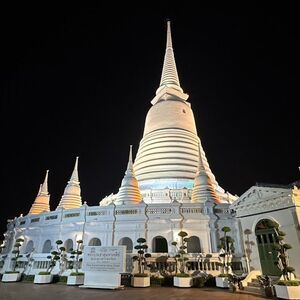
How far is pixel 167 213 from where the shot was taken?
85.1 ft

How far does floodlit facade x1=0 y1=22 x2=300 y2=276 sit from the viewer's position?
1700 cm

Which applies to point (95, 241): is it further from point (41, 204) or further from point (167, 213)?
point (41, 204)

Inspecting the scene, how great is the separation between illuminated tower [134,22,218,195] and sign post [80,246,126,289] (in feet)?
65.5

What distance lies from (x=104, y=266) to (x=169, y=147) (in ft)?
86.8

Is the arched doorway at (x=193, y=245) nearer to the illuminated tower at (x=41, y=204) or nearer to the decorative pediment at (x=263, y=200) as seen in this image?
the decorative pediment at (x=263, y=200)

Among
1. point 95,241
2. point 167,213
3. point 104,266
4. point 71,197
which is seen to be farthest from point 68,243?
point 104,266

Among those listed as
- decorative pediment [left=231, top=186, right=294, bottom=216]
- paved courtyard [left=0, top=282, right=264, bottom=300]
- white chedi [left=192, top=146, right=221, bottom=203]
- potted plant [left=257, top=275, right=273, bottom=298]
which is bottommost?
paved courtyard [left=0, top=282, right=264, bottom=300]

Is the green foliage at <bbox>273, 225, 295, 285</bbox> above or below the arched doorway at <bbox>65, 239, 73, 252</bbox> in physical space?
below

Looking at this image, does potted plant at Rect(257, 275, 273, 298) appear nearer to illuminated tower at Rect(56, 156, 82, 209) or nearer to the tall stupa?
the tall stupa

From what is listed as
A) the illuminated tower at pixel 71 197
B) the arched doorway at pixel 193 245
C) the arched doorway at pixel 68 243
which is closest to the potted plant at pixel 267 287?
the arched doorway at pixel 193 245

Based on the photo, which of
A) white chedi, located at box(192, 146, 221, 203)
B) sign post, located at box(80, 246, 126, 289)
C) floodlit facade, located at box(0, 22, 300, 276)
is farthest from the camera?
white chedi, located at box(192, 146, 221, 203)

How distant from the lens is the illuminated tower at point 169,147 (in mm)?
36094

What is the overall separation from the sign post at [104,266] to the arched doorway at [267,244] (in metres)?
8.84

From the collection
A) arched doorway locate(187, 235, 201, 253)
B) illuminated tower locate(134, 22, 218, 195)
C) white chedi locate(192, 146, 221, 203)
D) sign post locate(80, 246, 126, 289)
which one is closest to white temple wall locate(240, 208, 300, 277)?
sign post locate(80, 246, 126, 289)
